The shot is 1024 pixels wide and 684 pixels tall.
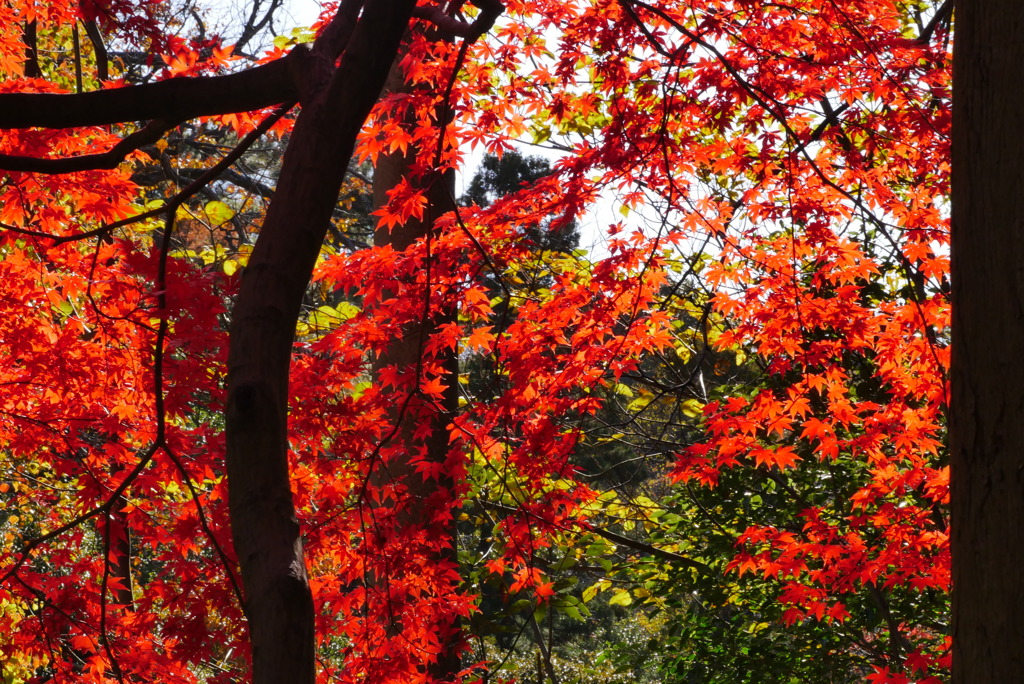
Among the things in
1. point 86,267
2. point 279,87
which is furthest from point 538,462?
point 279,87

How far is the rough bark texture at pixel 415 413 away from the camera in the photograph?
4.21 m

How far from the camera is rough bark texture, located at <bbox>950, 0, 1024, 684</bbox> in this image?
5.41 feet

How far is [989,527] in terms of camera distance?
168 centimetres

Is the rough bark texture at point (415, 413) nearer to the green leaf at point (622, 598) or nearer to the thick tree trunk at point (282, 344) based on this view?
the green leaf at point (622, 598)

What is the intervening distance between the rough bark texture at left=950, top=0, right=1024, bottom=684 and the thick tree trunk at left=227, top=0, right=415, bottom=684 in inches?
49.2

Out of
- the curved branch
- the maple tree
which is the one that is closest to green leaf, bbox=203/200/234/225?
the maple tree

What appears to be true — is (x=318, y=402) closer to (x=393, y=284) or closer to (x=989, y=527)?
(x=393, y=284)

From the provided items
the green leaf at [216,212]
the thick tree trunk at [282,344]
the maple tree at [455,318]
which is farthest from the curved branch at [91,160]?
the green leaf at [216,212]

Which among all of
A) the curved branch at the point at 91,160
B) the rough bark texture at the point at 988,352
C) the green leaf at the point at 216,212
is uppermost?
the green leaf at the point at 216,212

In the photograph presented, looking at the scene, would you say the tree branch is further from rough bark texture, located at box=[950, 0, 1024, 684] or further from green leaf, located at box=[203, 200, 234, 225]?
green leaf, located at box=[203, 200, 234, 225]

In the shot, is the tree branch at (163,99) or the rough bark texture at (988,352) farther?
the tree branch at (163,99)

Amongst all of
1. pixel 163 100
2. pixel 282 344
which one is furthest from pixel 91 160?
pixel 282 344

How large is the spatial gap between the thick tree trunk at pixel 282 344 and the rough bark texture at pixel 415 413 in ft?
7.17

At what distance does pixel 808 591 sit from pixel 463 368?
5046 millimetres
